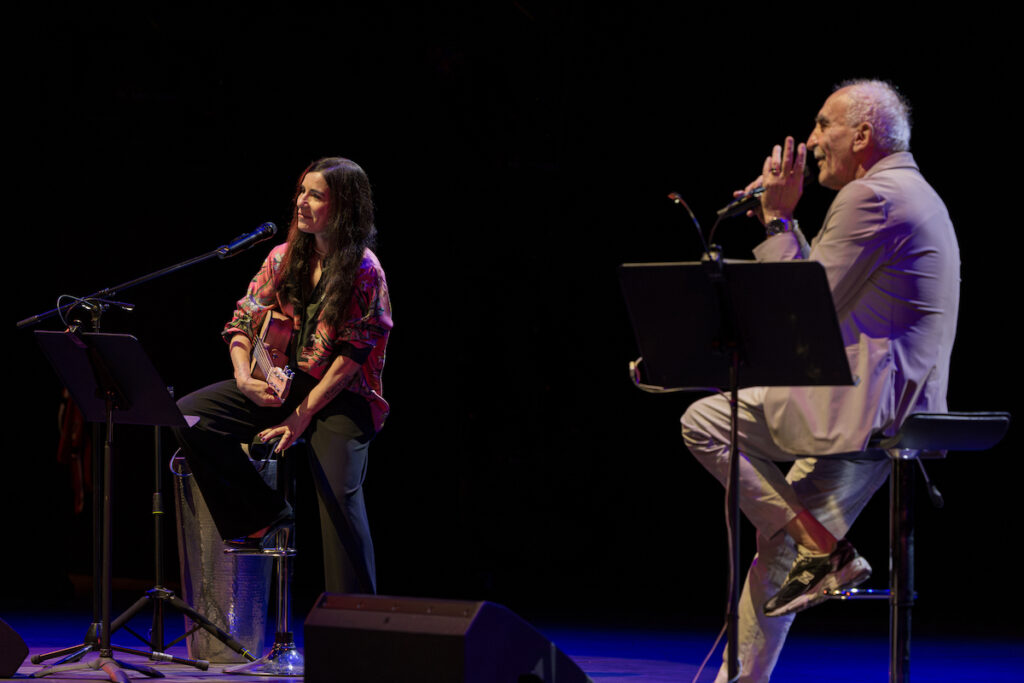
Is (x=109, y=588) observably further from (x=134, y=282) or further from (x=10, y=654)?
(x=134, y=282)

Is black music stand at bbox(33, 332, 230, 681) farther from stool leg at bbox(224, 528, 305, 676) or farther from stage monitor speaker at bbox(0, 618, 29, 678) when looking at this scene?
stool leg at bbox(224, 528, 305, 676)

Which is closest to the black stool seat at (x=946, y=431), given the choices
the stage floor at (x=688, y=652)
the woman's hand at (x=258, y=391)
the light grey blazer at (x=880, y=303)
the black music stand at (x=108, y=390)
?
the light grey blazer at (x=880, y=303)

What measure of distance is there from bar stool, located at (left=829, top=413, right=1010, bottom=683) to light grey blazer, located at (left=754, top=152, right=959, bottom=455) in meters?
0.09

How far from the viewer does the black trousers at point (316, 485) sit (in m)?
3.96

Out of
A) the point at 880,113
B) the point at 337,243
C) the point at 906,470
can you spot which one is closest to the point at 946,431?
the point at 906,470

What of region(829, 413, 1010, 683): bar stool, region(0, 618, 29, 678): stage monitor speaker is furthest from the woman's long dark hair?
region(829, 413, 1010, 683): bar stool

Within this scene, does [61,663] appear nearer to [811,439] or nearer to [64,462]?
[811,439]

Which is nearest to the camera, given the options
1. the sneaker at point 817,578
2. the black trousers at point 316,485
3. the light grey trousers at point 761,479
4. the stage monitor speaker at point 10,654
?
the sneaker at point 817,578

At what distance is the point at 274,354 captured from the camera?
4.19m

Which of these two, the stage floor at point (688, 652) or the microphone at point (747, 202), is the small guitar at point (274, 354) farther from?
the microphone at point (747, 202)

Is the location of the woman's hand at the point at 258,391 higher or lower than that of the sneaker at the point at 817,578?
higher

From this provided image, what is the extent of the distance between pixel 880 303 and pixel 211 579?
2490mm

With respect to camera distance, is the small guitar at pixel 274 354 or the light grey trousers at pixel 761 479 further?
the small guitar at pixel 274 354

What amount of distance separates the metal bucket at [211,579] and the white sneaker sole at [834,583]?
199 cm
